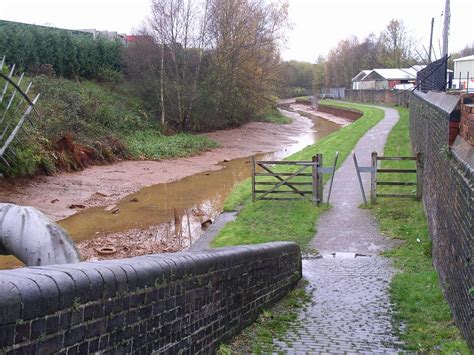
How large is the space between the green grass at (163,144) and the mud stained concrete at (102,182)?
0.74m

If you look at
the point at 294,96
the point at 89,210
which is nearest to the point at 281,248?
the point at 89,210

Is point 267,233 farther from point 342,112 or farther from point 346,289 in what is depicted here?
point 342,112

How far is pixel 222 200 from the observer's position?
22.1 metres

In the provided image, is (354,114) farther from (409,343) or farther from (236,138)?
(409,343)

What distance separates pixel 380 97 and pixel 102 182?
58356mm

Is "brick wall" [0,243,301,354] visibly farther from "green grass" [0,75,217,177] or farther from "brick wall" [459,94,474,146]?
"green grass" [0,75,217,177]

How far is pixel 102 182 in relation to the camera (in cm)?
2475

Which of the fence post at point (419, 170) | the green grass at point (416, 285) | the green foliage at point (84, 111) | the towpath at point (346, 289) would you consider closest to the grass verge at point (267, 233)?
the towpath at point (346, 289)

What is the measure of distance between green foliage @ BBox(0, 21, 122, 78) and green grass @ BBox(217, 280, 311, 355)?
30283mm

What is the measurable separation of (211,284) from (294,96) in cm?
12223

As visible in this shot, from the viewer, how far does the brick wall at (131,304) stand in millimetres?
2887

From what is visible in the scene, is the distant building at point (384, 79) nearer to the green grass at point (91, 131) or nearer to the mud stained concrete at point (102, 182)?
the mud stained concrete at point (102, 182)

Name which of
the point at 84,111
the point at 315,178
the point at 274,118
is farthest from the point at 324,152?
the point at 274,118

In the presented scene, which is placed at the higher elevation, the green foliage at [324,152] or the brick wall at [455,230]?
the brick wall at [455,230]
